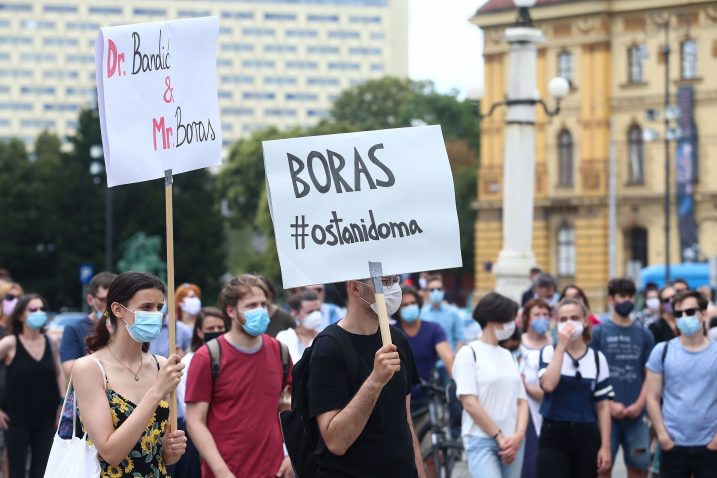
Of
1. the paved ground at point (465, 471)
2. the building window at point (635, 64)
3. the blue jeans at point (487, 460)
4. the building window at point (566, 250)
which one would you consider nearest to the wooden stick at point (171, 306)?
the blue jeans at point (487, 460)

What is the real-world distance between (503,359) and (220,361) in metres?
2.40

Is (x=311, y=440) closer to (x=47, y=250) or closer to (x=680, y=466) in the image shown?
(x=680, y=466)

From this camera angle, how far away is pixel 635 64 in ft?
216

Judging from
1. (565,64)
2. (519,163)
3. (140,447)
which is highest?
(565,64)

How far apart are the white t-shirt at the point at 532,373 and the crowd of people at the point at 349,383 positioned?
0.02 m

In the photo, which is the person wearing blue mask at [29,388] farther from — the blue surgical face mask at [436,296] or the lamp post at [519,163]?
the lamp post at [519,163]

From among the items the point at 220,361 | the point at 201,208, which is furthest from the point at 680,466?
the point at 201,208

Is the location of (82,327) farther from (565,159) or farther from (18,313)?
(565,159)

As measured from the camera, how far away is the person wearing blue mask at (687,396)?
9.74 metres

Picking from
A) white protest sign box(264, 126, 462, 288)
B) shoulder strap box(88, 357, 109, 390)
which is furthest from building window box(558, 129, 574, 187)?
shoulder strap box(88, 357, 109, 390)

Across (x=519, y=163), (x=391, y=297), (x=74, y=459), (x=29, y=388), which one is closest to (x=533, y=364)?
(x=29, y=388)

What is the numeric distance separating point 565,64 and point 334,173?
62211mm

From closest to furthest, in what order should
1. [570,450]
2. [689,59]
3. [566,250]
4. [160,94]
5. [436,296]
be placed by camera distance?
[160,94], [570,450], [436,296], [689,59], [566,250]

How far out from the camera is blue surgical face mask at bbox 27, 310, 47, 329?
11.7 m
